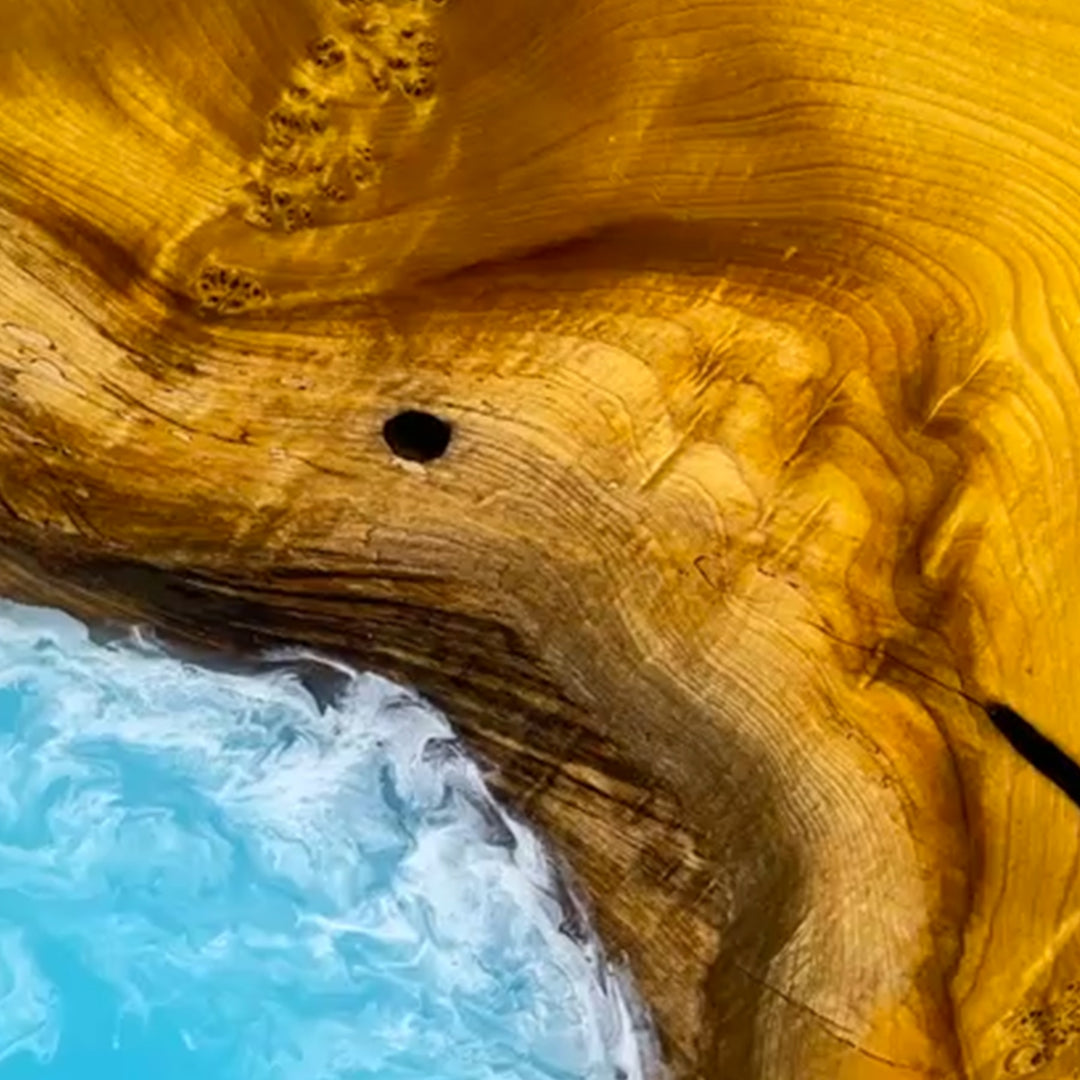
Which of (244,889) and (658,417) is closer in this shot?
(658,417)

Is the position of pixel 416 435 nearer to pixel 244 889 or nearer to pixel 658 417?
pixel 658 417

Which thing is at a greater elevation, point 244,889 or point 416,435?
point 416,435

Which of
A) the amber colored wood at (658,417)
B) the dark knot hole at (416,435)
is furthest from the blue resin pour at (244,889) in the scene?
the dark knot hole at (416,435)

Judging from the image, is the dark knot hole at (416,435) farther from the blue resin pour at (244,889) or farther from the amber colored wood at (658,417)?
the blue resin pour at (244,889)

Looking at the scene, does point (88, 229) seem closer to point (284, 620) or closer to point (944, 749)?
point (284, 620)


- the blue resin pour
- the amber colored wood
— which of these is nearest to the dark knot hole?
the amber colored wood

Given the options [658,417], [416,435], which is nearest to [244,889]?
[416,435]
